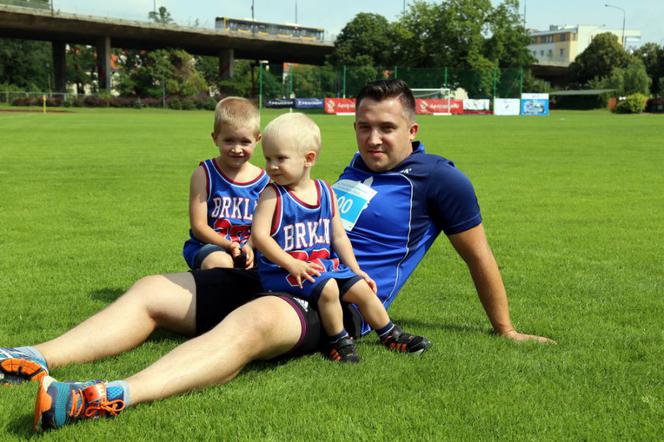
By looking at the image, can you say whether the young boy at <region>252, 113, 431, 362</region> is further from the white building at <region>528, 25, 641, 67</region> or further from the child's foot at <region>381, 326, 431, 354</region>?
the white building at <region>528, 25, 641, 67</region>

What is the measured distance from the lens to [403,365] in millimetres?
3523

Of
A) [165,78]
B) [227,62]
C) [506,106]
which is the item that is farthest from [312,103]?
[227,62]

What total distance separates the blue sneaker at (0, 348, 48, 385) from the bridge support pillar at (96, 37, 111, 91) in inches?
2890

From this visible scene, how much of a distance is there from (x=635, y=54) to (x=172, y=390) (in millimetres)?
118200

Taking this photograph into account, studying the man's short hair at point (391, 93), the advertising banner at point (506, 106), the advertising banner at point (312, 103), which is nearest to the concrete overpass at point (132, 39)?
the advertising banner at point (312, 103)

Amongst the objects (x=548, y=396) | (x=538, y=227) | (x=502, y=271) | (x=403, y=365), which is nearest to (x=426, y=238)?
(x=403, y=365)

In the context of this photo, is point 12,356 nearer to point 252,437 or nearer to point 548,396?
point 252,437

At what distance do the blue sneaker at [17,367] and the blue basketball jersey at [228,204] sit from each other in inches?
55.5

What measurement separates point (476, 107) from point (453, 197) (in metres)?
60.1

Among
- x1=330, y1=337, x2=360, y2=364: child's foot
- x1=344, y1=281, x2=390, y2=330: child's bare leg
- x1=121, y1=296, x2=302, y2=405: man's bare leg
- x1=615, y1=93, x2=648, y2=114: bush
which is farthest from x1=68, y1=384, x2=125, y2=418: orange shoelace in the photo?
x1=615, y1=93, x2=648, y2=114: bush

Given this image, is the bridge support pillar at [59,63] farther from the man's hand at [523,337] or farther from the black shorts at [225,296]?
the man's hand at [523,337]

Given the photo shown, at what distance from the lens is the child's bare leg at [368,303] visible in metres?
3.53

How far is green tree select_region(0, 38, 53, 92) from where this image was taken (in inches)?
3351

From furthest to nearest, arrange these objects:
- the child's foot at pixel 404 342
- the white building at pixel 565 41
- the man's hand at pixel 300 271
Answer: the white building at pixel 565 41 → the child's foot at pixel 404 342 → the man's hand at pixel 300 271
